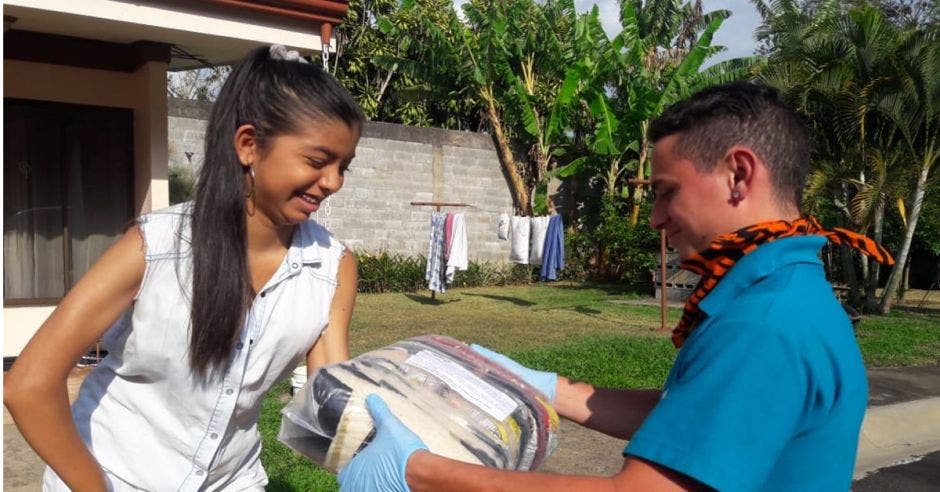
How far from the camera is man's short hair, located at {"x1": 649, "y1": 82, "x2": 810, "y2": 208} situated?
5.06 feet

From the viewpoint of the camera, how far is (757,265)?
4.76 ft

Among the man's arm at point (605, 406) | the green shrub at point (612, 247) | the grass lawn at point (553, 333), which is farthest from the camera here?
the green shrub at point (612, 247)

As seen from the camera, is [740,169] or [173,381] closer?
[740,169]

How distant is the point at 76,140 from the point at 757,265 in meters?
6.72

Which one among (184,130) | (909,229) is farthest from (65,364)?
(909,229)

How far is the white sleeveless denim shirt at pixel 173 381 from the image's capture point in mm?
1857

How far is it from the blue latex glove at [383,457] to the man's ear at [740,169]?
748 millimetres

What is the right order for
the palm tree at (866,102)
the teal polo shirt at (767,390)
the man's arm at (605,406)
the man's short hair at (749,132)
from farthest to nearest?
the palm tree at (866,102) → the man's arm at (605,406) → the man's short hair at (749,132) → the teal polo shirt at (767,390)

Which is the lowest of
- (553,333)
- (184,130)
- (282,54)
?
(553,333)

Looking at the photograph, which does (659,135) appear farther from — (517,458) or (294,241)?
(294,241)

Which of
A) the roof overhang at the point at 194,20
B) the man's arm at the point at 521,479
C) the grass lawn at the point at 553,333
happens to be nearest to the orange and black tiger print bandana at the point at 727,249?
the man's arm at the point at 521,479

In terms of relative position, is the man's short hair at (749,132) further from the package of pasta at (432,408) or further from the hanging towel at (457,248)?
the hanging towel at (457,248)

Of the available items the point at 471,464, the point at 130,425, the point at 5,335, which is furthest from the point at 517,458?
the point at 5,335

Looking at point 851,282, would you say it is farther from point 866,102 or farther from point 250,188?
point 250,188
